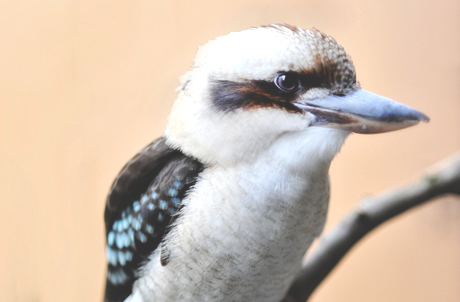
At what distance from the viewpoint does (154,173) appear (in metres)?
0.94

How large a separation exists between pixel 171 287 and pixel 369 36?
124cm

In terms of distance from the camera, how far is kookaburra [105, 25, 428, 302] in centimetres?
73

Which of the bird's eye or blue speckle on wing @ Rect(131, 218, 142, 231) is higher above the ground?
the bird's eye

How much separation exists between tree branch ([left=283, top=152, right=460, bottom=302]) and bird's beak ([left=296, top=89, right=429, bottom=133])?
0.58 metres

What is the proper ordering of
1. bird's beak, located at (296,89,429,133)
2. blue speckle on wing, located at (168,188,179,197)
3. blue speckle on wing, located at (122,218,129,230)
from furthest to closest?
blue speckle on wing, located at (122,218,129,230), blue speckle on wing, located at (168,188,179,197), bird's beak, located at (296,89,429,133)

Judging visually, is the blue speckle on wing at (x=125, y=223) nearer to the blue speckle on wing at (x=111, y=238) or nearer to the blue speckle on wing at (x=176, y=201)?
the blue speckle on wing at (x=111, y=238)

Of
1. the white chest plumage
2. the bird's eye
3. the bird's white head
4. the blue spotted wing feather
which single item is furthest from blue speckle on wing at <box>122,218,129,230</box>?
the bird's eye

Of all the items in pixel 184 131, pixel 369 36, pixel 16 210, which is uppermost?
pixel 369 36

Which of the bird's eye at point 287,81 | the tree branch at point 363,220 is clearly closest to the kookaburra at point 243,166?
the bird's eye at point 287,81

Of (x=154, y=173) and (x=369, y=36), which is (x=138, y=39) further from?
(x=369, y=36)

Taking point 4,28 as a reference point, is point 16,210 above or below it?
below

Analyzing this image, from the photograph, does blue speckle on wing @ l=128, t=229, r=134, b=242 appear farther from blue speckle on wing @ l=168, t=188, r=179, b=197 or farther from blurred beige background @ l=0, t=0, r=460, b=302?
blurred beige background @ l=0, t=0, r=460, b=302

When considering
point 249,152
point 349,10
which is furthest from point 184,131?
point 349,10

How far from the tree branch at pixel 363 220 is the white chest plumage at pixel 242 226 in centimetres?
36
